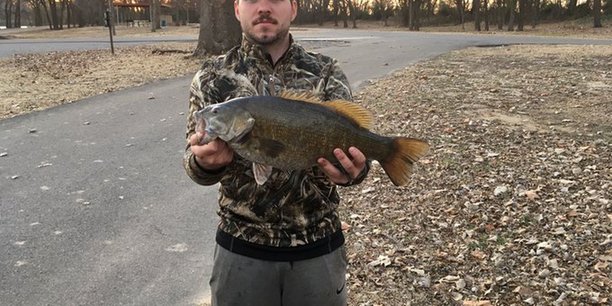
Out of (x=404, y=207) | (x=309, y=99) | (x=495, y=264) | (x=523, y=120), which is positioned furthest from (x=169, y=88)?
(x=309, y=99)

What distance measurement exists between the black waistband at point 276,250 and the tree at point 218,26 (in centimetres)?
1701

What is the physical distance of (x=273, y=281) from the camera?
232 cm

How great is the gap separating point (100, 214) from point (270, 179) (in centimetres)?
408

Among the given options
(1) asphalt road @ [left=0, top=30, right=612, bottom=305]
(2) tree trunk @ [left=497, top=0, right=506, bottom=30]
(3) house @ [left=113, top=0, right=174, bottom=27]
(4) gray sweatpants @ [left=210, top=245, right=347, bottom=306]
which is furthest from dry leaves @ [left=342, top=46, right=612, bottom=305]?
(3) house @ [left=113, top=0, right=174, bottom=27]

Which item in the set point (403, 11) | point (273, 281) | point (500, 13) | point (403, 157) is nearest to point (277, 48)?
point (403, 157)

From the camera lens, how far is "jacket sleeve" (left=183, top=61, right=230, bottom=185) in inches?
85.4

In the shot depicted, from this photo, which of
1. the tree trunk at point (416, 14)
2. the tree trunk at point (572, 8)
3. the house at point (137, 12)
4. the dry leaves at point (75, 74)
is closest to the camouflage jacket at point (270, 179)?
the dry leaves at point (75, 74)

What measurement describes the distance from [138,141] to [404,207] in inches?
190

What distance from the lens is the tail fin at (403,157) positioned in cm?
220

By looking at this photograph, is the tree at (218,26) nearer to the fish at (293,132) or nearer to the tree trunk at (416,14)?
the fish at (293,132)

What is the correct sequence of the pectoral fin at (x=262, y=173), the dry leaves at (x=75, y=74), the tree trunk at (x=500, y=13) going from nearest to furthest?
1. the pectoral fin at (x=262, y=173)
2. the dry leaves at (x=75, y=74)
3. the tree trunk at (x=500, y=13)

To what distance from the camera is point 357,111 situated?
213cm

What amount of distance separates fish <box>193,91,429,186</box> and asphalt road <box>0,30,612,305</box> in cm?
242

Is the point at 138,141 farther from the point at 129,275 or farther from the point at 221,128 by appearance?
the point at 221,128
